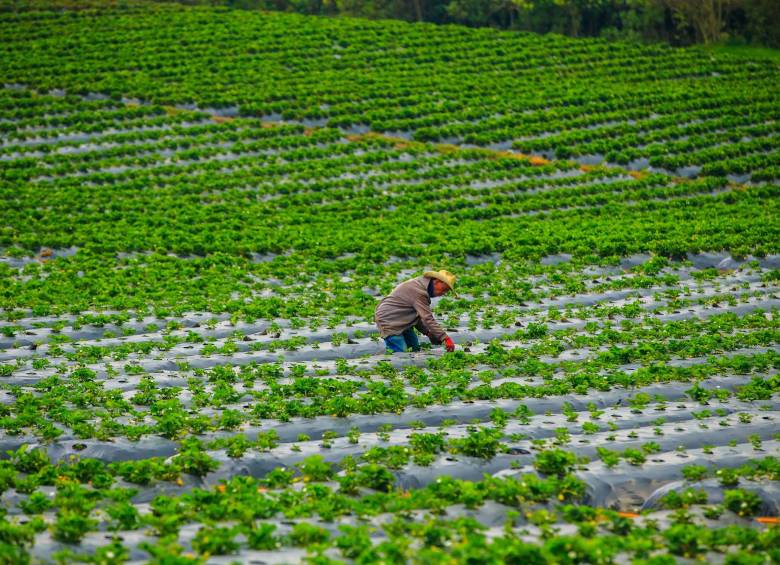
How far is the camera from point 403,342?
13703 mm

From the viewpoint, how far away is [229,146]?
33.4 metres

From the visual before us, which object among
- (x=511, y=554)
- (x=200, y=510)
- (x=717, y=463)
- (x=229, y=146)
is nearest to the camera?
(x=511, y=554)

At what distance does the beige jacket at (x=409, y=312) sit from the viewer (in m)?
13.3

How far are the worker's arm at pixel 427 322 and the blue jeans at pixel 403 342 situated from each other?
0.32 m

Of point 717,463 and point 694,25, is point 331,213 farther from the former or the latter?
point 694,25

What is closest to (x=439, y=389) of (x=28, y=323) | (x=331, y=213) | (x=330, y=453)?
(x=330, y=453)

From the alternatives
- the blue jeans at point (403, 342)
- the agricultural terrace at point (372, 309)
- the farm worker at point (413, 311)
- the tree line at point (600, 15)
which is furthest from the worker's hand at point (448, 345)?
the tree line at point (600, 15)

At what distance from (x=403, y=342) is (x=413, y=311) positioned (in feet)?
1.77

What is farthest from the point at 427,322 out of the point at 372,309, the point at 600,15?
the point at 600,15

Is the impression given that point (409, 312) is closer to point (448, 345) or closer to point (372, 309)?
point (448, 345)

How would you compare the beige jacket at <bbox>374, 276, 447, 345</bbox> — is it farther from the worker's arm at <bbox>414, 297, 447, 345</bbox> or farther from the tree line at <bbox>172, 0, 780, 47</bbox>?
the tree line at <bbox>172, 0, 780, 47</bbox>

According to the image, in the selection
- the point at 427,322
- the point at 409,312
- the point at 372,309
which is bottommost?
the point at 372,309

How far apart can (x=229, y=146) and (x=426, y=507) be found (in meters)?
26.8

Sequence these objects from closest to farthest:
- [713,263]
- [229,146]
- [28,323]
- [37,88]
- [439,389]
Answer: [439,389] < [28,323] < [713,263] < [229,146] < [37,88]
